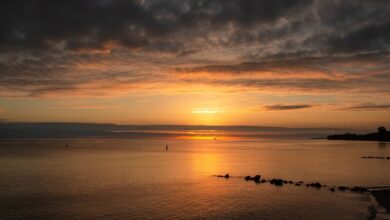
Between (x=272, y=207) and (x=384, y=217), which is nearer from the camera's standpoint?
(x=384, y=217)

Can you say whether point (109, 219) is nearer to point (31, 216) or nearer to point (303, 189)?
A: point (31, 216)

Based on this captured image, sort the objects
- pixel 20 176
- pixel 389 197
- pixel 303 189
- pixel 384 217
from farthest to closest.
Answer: pixel 20 176
pixel 303 189
pixel 389 197
pixel 384 217

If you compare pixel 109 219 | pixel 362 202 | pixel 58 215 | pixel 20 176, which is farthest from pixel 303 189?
pixel 20 176

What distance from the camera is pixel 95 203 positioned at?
3691 centimetres

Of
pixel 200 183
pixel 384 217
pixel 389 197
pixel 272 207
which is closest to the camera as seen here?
pixel 384 217

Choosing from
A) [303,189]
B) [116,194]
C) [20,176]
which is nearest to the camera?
[116,194]

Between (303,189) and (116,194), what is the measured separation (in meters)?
22.4

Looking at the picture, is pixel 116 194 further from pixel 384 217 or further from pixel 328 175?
pixel 328 175

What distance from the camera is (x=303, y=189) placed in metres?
46.0

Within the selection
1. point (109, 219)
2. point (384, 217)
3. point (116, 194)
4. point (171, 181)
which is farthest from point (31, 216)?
point (384, 217)

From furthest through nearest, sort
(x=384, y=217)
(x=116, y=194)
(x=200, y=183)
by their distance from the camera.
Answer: (x=200, y=183) → (x=116, y=194) → (x=384, y=217)

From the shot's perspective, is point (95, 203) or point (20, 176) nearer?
point (95, 203)

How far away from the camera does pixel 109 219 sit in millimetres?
30641

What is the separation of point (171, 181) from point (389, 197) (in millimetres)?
28350
